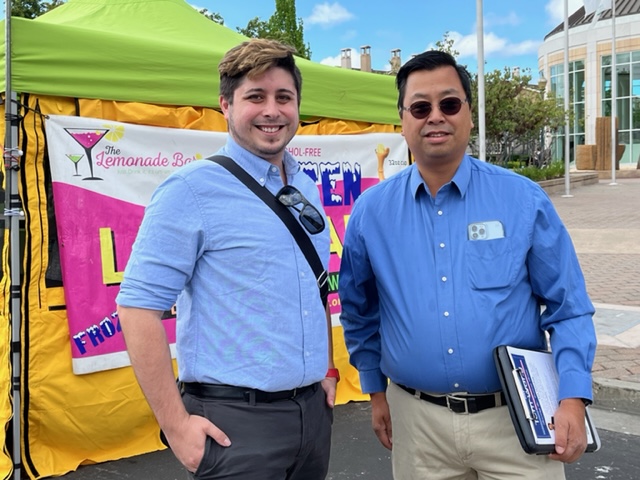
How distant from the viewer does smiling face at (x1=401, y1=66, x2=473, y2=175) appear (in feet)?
6.50

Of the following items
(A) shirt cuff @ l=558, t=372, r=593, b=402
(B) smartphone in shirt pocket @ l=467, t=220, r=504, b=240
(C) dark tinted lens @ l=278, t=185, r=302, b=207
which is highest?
(C) dark tinted lens @ l=278, t=185, r=302, b=207

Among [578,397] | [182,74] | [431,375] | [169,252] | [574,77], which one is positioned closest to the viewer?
[169,252]

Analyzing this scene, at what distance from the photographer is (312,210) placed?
6.25 feet

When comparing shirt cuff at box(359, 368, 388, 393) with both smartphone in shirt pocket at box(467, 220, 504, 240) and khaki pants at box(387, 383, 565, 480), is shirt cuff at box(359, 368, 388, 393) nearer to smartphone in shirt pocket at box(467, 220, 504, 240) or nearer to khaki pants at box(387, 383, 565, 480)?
khaki pants at box(387, 383, 565, 480)

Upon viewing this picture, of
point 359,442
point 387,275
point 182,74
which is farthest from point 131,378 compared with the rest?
point 387,275

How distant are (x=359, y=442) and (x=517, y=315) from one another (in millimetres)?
2383

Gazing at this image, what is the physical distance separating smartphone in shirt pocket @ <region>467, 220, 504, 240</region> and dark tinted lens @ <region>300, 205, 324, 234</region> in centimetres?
47

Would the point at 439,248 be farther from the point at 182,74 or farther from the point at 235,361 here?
the point at 182,74

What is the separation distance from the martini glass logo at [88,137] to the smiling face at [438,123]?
2.17m

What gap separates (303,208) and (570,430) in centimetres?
101

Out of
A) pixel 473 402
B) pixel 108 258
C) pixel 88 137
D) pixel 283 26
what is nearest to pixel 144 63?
pixel 88 137

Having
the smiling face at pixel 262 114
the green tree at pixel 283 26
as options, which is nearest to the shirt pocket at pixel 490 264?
the smiling face at pixel 262 114

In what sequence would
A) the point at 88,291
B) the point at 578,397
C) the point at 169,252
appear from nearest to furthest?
the point at 169,252
the point at 578,397
the point at 88,291

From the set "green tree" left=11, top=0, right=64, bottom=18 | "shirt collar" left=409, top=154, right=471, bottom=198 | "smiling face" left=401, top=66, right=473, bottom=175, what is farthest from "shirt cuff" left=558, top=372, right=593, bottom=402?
"green tree" left=11, top=0, right=64, bottom=18
